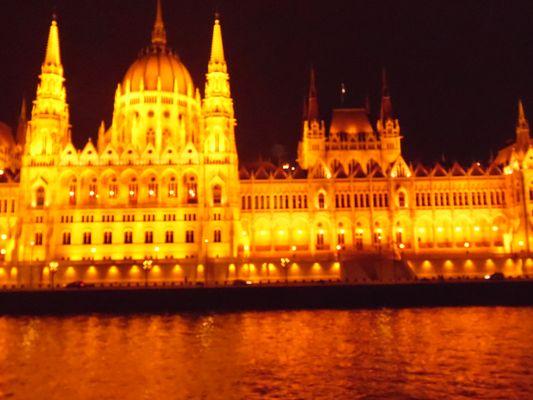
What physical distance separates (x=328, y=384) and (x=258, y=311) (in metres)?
28.3

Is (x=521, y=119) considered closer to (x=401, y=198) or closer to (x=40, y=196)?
(x=401, y=198)

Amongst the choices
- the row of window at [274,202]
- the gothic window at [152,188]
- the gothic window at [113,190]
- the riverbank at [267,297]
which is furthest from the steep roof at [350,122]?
the riverbank at [267,297]

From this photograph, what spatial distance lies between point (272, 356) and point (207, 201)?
42939 millimetres

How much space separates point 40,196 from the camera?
80688mm

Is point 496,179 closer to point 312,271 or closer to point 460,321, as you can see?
point 312,271

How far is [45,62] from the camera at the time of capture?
283ft

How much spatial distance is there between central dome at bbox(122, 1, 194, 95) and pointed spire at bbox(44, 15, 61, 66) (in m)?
11.8

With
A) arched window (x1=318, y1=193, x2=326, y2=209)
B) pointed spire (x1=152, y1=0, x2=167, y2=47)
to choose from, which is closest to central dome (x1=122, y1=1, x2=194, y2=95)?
pointed spire (x1=152, y1=0, x2=167, y2=47)

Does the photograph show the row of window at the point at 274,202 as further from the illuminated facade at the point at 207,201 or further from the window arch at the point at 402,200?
the window arch at the point at 402,200

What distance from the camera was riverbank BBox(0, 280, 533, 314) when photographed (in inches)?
2427

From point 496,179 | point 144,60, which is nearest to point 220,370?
point 496,179

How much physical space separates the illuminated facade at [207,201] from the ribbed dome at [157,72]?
215mm

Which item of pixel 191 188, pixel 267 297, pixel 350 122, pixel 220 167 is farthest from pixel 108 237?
pixel 350 122

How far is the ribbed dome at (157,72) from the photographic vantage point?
9506 centimetres
